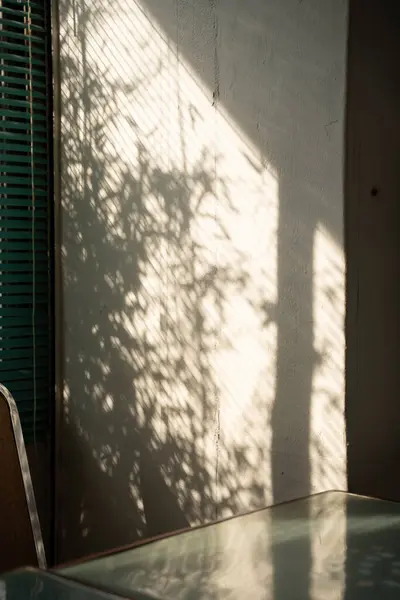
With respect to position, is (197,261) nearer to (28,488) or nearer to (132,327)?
(132,327)

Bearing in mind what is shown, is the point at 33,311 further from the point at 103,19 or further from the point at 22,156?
the point at 103,19

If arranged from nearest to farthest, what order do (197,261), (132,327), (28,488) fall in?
(28,488) < (197,261) < (132,327)

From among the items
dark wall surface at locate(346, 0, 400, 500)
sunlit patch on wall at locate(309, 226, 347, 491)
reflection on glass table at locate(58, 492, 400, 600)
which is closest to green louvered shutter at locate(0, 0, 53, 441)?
sunlit patch on wall at locate(309, 226, 347, 491)

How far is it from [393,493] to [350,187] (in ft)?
2.78

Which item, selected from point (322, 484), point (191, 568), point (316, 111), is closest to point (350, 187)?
point (316, 111)

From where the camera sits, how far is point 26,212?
9.85 ft

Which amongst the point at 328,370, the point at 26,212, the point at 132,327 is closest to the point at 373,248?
the point at 328,370

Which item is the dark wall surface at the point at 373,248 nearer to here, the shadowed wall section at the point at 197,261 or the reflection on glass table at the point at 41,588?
the shadowed wall section at the point at 197,261

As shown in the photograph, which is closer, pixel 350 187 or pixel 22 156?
pixel 350 187

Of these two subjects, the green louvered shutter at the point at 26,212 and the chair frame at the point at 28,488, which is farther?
the green louvered shutter at the point at 26,212

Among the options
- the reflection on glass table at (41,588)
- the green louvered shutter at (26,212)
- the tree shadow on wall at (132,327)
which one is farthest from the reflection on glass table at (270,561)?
the green louvered shutter at (26,212)

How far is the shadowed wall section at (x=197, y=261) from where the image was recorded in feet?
7.29

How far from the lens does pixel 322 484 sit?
2.21 meters

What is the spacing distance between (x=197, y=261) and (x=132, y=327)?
0.39 meters
